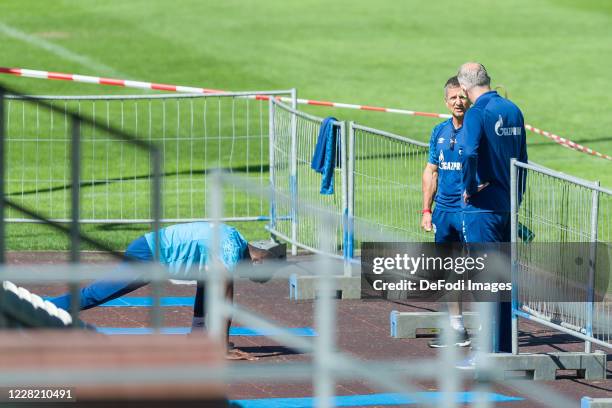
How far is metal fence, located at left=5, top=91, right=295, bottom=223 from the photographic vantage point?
16361mm

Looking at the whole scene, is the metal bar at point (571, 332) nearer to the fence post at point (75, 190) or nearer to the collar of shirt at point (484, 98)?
the collar of shirt at point (484, 98)

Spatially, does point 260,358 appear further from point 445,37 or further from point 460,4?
point 460,4

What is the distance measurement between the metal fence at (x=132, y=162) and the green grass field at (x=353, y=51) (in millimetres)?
578

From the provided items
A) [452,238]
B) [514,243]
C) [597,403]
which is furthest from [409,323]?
[597,403]

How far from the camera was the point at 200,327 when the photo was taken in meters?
10.4

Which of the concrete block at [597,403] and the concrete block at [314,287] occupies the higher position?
the concrete block at [314,287]

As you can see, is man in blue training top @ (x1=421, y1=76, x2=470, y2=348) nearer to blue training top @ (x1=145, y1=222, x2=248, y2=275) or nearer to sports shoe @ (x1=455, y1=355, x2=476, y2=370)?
sports shoe @ (x1=455, y1=355, x2=476, y2=370)

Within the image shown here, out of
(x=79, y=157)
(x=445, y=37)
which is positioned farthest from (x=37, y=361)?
(x=445, y=37)

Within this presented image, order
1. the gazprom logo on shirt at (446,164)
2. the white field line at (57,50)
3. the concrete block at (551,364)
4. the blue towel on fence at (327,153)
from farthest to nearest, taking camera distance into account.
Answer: the white field line at (57,50) < the blue towel on fence at (327,153) < the gazprom logo on shirt at (446,164) < the concrete block at (551,364)

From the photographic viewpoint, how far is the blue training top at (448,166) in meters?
10.8

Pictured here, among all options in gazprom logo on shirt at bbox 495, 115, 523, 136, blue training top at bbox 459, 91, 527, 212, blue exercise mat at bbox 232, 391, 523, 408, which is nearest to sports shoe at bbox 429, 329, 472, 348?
blue training top at bbox 459, 91, 527, 212

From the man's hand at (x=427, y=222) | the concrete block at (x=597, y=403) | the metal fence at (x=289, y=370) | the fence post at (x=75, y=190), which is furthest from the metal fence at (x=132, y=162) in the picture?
the metal fence at (x=289, y=370)

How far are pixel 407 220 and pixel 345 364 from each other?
783 centimetres

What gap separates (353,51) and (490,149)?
2269cm
